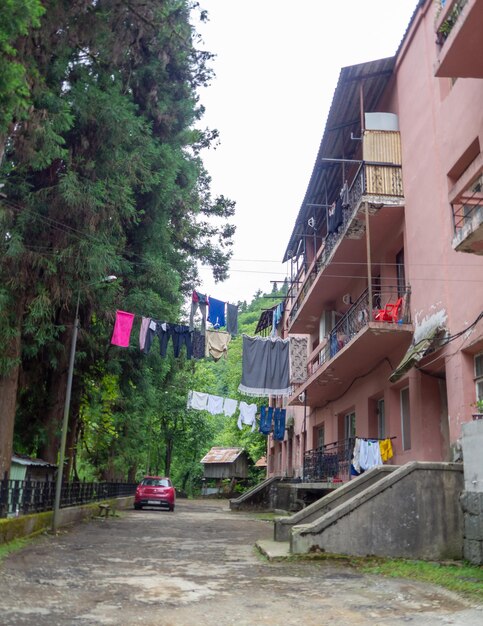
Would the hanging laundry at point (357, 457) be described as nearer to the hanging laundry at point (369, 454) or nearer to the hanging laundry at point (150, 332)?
the hanging laundry at point (369, 454)

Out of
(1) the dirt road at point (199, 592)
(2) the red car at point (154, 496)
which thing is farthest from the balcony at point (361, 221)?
(2) the red car at point (154, 496)

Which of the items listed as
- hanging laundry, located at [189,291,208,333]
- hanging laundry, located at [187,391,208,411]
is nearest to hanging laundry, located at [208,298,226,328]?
hanging laundry, located at [189,291,208,333]

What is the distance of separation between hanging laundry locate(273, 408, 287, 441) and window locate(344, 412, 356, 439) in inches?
493

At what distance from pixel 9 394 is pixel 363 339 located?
857 centimetres

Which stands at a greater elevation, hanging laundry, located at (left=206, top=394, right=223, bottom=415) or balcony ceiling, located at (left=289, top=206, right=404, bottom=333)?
balcony ceiling, located at (left=289, top=206, right=404, bottom=333)

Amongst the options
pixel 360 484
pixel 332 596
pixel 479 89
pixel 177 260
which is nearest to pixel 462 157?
pixel 479 89

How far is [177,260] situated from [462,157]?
37.5 ft

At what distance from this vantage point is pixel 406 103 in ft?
49.8

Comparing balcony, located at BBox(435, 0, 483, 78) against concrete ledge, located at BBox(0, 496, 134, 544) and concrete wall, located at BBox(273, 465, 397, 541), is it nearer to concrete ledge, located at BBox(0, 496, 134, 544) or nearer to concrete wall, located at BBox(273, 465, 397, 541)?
concrete wall, located at BBox(273, 465, 397, 541)

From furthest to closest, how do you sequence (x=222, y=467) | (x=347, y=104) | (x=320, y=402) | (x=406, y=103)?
(x=222, y=467) → (x=320, y=402) → (x=347, y=104) → (x=406, y=103)

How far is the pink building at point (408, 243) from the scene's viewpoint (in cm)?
1093

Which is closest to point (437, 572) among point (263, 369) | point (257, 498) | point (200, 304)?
point (200, 304)

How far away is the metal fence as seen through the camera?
1137cm

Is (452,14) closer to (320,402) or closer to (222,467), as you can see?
(320,402)
